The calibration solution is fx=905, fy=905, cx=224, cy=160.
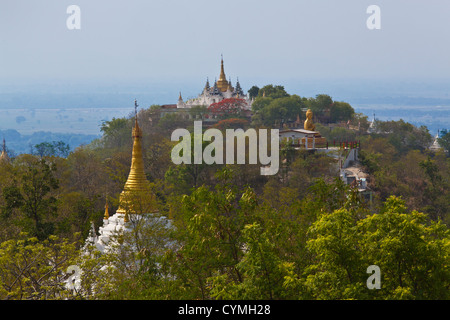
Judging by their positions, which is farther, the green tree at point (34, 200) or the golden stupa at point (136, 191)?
the green tree at point (34, 200)

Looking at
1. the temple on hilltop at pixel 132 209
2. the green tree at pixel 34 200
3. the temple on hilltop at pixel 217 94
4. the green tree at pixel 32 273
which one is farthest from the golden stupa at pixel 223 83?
the green tree at pixel 32 273

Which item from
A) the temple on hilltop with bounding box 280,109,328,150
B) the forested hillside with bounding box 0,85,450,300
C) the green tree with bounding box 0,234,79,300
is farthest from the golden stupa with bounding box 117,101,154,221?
the temple on hilltop with bounding box 280,109,328,150

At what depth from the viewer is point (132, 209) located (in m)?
31.6

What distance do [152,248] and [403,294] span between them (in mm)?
8957

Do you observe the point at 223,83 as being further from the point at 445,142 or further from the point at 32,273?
the point at 32,273

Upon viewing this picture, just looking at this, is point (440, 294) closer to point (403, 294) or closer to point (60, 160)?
point (403, 294)

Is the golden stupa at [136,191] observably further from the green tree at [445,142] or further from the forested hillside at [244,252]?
the green tree at [445,142]

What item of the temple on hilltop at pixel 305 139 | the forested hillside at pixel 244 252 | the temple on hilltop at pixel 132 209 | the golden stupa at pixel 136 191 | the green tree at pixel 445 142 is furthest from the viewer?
the green tree at pixel 445 142

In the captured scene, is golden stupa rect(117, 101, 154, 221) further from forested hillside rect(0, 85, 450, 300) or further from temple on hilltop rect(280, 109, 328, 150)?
temple on hilltop rect(280, 109, 328, 150)

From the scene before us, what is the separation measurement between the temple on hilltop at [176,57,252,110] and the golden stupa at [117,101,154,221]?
70.8 metres

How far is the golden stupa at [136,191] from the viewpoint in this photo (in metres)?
31.8

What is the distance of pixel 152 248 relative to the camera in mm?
28078

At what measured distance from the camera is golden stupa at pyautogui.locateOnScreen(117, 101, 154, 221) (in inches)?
1251

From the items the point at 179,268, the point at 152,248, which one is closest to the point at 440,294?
the point at 179,268
